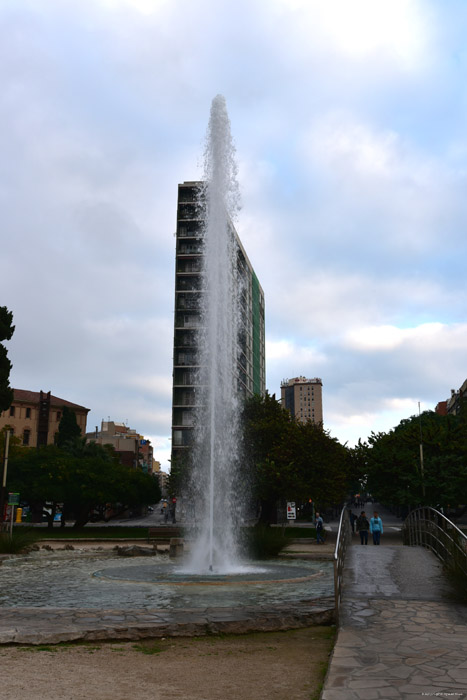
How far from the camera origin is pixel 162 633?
25.7 feet

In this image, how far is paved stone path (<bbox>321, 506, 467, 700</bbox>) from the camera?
5.23 metres

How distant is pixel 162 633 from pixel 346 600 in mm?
3253

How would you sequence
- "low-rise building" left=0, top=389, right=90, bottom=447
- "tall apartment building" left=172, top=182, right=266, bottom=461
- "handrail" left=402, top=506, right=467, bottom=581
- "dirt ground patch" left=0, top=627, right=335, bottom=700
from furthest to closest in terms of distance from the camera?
"low-rise building" left=0, top=389, right=90, bottom=447 → "tall apartment building" left=172, top=182, right=266, bottom=461 → "handrail" left=402, top=506, right=467, bottom=581 → "dirt ground patch" left=0, top=627, right=335, bottom=700

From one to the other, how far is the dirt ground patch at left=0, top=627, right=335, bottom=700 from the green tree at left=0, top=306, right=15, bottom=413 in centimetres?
3882

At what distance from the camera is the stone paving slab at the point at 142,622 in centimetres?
748

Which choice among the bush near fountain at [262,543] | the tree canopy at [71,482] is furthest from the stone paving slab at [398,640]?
the tree canopy at [71,482]

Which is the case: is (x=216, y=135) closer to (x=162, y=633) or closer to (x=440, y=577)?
(x=440, y=577)

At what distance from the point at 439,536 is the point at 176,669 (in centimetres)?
1087

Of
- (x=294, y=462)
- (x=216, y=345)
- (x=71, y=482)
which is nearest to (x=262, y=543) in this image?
(x=216, y=345)

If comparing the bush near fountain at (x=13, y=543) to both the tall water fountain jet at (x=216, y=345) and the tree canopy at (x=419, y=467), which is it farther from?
the tree canopy at (x=419, y=467)

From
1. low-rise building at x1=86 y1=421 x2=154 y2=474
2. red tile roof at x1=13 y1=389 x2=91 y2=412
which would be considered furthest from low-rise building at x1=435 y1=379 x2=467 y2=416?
red tile roof at x1=13 y1=389 x2=91 y2=412

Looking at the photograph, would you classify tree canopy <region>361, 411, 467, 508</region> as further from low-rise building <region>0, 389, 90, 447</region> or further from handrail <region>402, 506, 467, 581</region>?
low-rise building <region>0, 389, 90, 447</region>

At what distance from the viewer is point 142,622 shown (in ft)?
26.3

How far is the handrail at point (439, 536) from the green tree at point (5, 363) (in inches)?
1202
